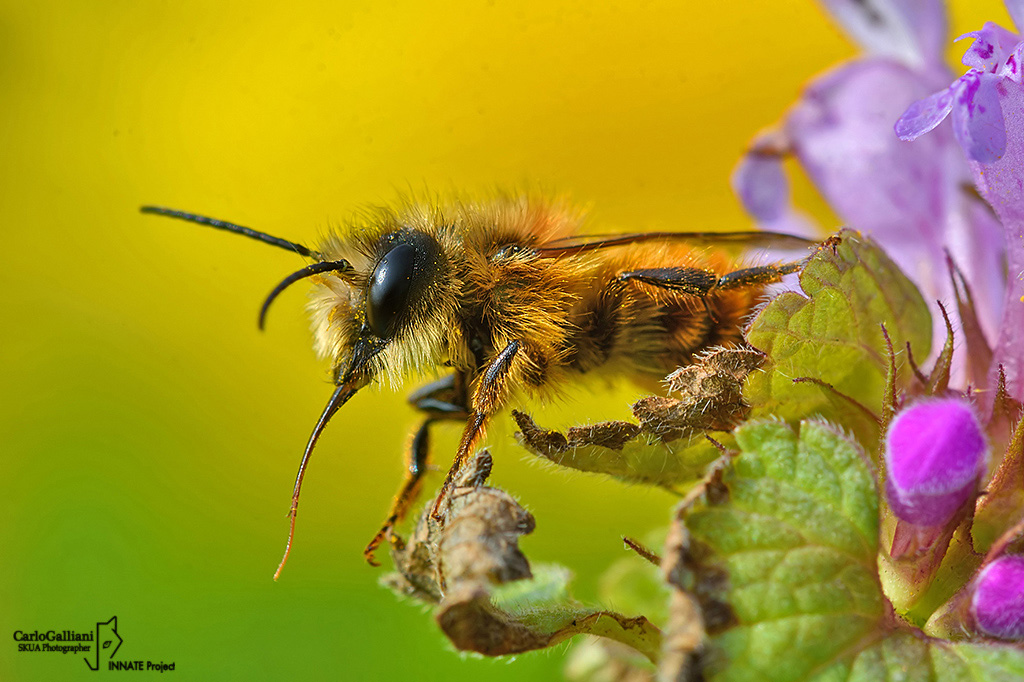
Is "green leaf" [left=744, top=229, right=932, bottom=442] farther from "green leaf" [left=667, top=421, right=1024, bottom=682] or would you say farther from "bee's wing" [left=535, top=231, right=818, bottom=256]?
"bee's wing" [left=535, top=231, right=818, bottom=256]

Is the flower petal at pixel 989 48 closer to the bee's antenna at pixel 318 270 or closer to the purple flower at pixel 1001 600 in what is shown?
the purple flower at pixel 1001 600

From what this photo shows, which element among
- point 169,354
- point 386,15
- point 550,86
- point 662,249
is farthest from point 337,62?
point 662,249

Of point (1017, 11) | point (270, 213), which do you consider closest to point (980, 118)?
point (1017, 11)

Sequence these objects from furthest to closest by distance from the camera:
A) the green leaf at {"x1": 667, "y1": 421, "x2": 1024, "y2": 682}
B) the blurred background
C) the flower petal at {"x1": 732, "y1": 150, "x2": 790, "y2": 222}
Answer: the blurred background < the flower petal at {"x1": 732, "y1": 150, "x2": 790, "y2": 222} < the green leaf at {"x1": 667, "y1": 421, "x2": 1024, "y2": 682}

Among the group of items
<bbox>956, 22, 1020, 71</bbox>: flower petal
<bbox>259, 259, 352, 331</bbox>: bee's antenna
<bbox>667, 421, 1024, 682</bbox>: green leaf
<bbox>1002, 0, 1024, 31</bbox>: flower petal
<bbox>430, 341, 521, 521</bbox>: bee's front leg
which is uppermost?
<bbox>259, 259, 352, 331</bbox>: bee's antenna

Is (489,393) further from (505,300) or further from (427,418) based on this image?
(427,418)

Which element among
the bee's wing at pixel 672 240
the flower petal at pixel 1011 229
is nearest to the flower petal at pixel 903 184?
the bee's wing at pixel 672 240

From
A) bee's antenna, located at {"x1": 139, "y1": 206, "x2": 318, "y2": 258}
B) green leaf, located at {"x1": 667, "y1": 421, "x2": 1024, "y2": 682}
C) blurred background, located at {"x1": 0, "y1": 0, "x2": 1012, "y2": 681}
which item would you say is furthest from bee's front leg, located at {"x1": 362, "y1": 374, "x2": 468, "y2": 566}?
blurred background, located at {"x1": 0, "y1": 0, "x2": 1012, "y2": 681}
